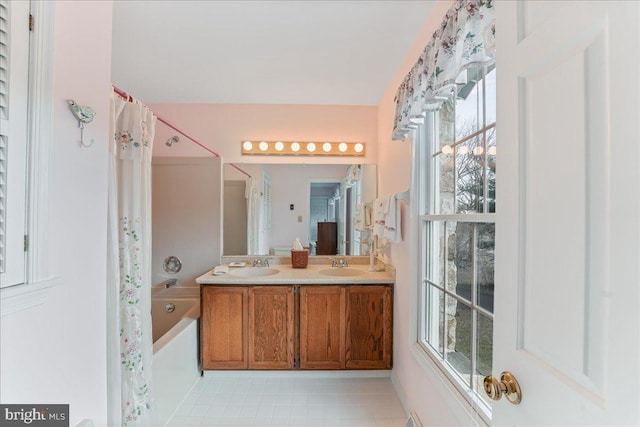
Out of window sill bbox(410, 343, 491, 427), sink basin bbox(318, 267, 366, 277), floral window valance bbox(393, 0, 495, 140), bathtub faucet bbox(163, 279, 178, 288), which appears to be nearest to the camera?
floral window valance bbox(393, 0, 495, 140)

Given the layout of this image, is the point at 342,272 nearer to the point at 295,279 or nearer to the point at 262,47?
the point at 295,279

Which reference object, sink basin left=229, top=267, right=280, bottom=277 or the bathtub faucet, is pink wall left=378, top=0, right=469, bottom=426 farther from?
the bathtub faucet

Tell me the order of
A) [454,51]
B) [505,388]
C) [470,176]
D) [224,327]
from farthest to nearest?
[224,327], [470,176], [454,51], [505,388]

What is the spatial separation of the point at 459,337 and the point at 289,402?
4.55ft

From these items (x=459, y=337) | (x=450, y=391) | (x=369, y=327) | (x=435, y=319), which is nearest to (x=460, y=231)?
(x=459, y=337)

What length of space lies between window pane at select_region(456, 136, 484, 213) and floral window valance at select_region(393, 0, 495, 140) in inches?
10.2

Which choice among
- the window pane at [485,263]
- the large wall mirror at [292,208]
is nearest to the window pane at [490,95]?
the window pane at [485,263]

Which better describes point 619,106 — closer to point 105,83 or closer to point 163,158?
point 105,83

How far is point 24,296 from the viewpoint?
0.84m

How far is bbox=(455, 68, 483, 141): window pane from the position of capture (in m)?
1.28

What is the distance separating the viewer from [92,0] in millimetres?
1125

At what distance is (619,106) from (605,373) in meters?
0.44

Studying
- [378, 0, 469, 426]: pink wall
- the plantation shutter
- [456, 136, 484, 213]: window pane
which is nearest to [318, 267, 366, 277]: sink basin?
[378, 0, 469, 426]: pink wall

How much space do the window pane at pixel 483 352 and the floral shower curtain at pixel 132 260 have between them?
1.63 meters
